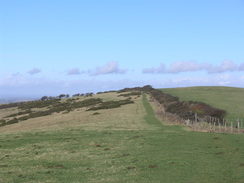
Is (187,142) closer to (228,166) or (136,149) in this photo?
(136,149)

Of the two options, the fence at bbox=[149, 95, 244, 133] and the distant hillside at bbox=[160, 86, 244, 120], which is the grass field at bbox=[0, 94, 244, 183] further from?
the distant hillside at bbox=[160, 86, 244, 120]

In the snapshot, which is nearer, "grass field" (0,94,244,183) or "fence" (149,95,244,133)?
"grass field" (0,94,244,183)

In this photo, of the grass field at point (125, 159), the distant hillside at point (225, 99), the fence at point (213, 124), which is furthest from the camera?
the distant hillside at point (225, 99)

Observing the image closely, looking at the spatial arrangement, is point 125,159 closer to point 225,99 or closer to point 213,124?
point 213,124

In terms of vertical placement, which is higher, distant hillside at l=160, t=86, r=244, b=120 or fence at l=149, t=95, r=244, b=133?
Answer: distant hillside at l=160, t=86, r=244, b=120

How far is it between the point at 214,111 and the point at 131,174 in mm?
33670

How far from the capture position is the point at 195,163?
1636 cm

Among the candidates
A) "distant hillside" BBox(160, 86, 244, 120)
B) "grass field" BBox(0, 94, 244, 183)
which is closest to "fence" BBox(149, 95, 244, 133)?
"distant hillside" BBox(160, 86, 244, 120)

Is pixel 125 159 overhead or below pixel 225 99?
below

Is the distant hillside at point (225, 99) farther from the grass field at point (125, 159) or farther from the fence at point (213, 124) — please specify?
the grass field at point (125, 159)

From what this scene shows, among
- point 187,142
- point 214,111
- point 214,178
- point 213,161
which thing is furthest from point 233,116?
point 214,178

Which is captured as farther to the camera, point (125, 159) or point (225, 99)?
point (225, 99)

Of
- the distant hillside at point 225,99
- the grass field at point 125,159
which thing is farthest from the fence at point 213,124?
the grass field at point 125,159

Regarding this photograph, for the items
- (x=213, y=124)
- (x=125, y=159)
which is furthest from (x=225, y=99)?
(x=125, y=159)
